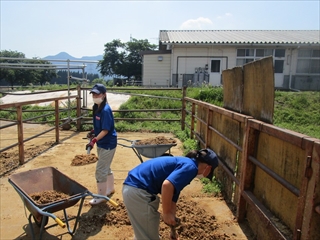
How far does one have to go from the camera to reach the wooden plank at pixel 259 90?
8.35ft

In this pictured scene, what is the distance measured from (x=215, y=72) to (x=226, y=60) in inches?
37.0

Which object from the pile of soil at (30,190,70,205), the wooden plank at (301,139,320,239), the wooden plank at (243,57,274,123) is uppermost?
the wooden plank at (243,57,274,123)

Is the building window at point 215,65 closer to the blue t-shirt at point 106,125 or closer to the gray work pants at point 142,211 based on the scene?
the blue t-shirt at point 106,125

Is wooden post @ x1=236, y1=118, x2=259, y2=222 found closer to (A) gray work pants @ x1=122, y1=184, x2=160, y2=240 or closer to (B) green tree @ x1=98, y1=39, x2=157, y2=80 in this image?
(A) gray work pants @ x1=122, y1=184, x2=160, y2=240

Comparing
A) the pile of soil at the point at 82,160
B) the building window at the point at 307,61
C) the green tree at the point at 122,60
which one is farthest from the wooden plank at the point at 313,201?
the green tree at the point at 122,60

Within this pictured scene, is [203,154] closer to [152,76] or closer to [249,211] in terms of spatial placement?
[249,211]

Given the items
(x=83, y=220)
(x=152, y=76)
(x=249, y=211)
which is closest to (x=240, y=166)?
(x=249, y=211)

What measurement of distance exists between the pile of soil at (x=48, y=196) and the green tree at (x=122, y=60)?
90.9ft

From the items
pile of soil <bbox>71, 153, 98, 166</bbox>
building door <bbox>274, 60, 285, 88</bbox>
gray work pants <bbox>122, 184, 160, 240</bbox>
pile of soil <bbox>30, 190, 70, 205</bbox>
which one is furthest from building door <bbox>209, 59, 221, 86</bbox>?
gray work pants <bbox>122, 184, 160, 240</bbox>

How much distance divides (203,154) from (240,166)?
1.36 m

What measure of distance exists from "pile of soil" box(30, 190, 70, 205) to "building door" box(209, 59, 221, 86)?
1315 cm

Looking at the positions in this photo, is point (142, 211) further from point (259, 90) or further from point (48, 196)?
point (259, 90)

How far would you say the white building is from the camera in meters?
14.8

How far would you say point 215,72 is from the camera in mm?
15227
